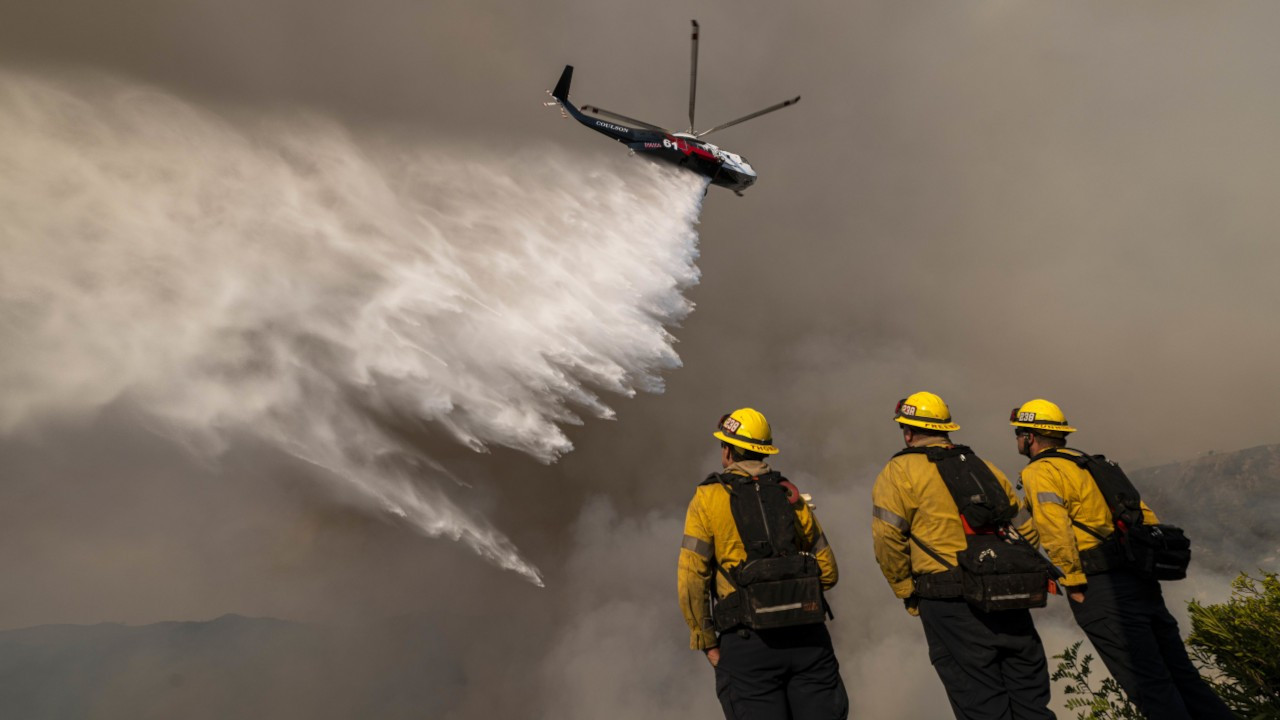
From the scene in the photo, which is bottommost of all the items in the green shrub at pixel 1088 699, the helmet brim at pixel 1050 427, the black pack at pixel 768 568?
the green shrub at pixel 1088 699

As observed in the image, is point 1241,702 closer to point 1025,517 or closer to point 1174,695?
point 1174,695

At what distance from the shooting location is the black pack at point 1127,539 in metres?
7.20

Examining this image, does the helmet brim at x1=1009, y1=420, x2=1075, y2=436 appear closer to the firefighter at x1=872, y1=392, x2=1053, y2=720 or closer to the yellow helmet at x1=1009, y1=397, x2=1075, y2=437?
the yellow helmet at x1=1009, y1=397, x2=1075, y2=437

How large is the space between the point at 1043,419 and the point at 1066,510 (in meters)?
1.33

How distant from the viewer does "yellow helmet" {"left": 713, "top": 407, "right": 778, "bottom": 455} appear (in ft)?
22.5

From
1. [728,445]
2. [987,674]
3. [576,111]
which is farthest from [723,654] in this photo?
[576,111]

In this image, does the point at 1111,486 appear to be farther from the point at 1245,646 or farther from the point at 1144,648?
the point at 1245,646

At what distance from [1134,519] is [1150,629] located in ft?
4.18

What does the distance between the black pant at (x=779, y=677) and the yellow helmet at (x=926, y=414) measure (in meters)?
2.75

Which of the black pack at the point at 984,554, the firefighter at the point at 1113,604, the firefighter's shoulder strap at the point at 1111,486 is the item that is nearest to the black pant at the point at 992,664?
the black pack at the point at 984,554

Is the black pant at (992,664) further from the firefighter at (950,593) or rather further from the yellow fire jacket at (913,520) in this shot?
the yellow fire jacket at (913,520)

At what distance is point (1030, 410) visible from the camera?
8664mm

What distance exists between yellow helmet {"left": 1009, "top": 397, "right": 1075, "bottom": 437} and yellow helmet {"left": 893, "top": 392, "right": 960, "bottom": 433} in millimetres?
1706

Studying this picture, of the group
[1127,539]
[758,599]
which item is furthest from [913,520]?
[1127,539]
